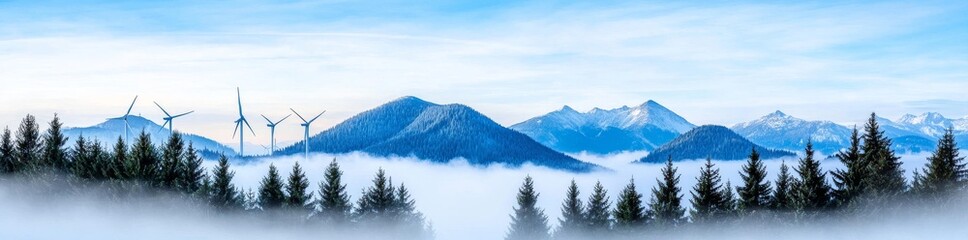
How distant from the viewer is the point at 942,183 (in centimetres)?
8975

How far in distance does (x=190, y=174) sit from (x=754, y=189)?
51407 millimetres

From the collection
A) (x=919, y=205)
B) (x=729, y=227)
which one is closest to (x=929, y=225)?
(x=919, y=205)

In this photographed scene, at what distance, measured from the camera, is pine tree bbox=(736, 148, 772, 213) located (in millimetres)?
87438

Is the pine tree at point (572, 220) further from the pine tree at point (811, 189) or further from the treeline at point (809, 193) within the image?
the pine tree at point (811, 189)

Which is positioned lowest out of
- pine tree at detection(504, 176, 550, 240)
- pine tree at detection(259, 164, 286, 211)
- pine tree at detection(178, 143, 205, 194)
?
pine tree at detection(504, 176, 550, 240)

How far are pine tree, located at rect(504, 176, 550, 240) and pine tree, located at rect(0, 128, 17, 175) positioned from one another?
53.7 meters

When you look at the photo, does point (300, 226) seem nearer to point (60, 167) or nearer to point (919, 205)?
point (60, 167)

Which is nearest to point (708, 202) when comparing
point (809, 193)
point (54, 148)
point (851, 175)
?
point (809, 193)

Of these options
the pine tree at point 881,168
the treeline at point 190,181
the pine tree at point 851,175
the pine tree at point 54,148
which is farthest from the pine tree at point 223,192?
the pine tree at point 881,168

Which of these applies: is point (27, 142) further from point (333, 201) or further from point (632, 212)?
point (632, 212)

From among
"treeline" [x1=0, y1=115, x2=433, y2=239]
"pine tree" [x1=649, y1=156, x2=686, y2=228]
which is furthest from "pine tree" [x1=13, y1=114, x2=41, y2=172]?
"pine tree" [x1=649, y1=156, x2=686, y2=228]

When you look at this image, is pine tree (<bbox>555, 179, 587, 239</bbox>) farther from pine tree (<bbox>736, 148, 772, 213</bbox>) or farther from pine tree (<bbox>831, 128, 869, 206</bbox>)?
pine tree (<bbox>831, 128, 869, 206</bbox>)

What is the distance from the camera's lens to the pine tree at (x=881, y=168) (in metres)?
86.9

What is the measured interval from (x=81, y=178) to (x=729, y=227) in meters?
61.4
